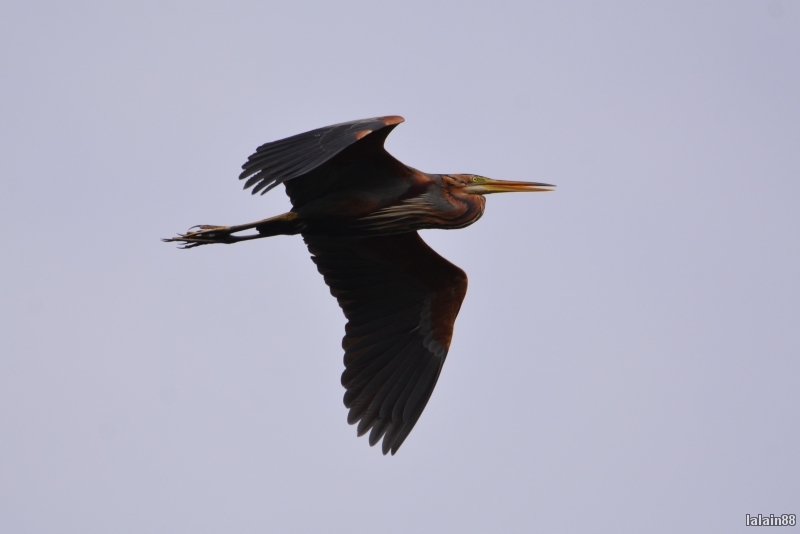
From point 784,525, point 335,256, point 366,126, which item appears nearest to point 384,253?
point 335,256

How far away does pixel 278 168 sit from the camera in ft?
28.5

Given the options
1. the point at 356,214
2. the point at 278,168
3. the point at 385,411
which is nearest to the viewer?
the point at 278,168

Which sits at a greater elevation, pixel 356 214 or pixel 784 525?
pixel 356 214

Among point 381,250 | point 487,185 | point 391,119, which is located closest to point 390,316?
point 381,250

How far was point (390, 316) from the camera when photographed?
11.5m

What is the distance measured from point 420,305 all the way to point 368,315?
540 millimetres

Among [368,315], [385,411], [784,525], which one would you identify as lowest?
[784,525]

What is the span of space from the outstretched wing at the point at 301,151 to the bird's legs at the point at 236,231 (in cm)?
109

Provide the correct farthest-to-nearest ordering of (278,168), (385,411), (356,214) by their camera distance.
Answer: (385,411) → (356,214) → (278,168)

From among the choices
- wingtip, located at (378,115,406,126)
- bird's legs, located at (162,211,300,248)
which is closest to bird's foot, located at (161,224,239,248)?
bird's legs, located at (162,211,300,248)

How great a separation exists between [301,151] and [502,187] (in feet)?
8.55

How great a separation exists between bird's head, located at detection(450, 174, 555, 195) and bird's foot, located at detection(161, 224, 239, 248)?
2138 mm

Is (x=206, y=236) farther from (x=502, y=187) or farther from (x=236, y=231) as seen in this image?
(x=502, y=187)

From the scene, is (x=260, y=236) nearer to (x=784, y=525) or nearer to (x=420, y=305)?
(x=420, y=305)
